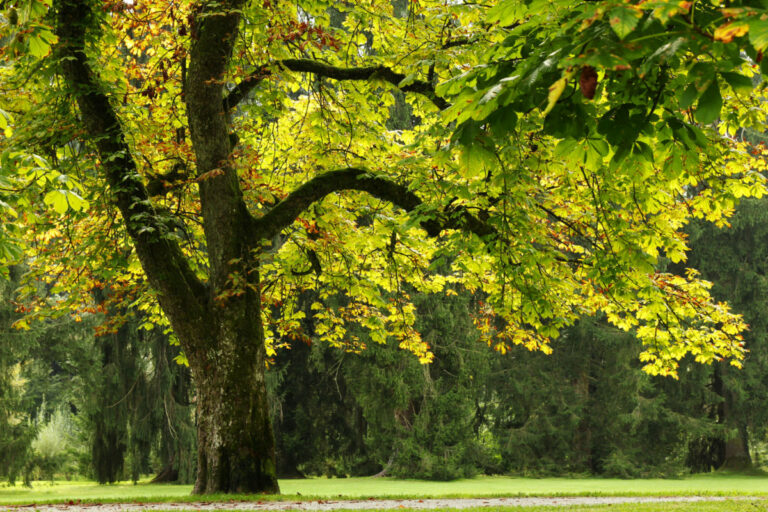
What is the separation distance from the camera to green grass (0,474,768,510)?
32.1 feet

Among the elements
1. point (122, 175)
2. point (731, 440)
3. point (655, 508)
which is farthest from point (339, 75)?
point (731, 440)

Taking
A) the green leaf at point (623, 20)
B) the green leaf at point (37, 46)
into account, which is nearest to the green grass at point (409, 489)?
the green leaf at point (37, 46)

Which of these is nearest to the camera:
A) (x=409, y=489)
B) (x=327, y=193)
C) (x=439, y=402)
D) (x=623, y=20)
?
(x=623, y=20)

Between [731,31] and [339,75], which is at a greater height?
[339,75]

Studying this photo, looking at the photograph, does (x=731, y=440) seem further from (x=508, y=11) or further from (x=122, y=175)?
(x=508, y=11)

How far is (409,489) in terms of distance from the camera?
14.1 metres

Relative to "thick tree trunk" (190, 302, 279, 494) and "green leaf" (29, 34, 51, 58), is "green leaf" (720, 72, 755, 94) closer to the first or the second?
"green leaf" (29, 34, 51, 58)

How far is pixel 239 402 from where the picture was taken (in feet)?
23.7

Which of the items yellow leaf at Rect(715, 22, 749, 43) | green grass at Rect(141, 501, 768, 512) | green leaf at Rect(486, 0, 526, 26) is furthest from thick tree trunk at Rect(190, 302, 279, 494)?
yellow leaf at Rect(715, 22, 749, 43)

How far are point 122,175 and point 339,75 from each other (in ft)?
9.87

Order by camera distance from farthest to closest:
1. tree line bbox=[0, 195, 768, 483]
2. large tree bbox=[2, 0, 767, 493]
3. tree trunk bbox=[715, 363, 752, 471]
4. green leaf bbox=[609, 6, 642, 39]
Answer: tree trunk bbox=[715, 363, 752, 471], tree line bbox=[0, 195, 768, 483], large tree bbox=[2, 0, 767, 493], green leaf bbox=[609, 6, 642, 39]

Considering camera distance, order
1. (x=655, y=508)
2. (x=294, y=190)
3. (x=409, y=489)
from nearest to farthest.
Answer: (x=655, y=508)
(x=294, y=190)
(x=409, y=489)

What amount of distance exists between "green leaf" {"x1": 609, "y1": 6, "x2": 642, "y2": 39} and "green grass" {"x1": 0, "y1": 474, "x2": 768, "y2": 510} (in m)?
6.29

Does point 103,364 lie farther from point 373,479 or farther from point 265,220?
point 265,220
